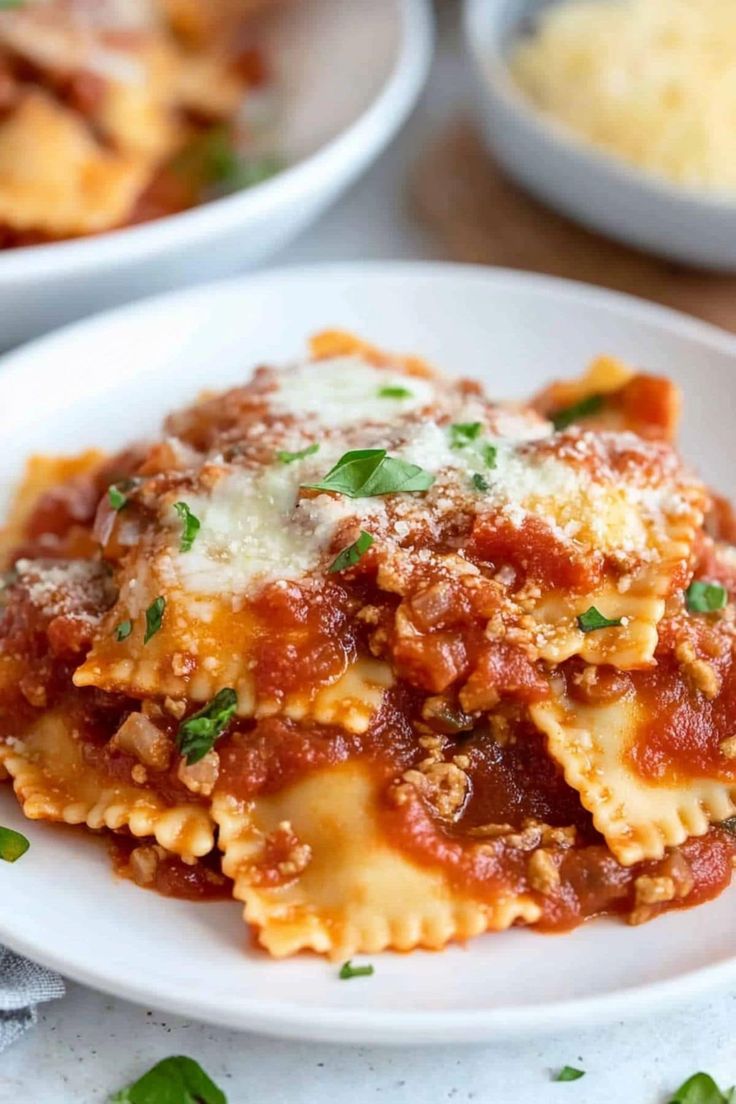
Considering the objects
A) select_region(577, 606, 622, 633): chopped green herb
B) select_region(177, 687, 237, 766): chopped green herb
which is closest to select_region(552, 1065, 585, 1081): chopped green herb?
select_region(577, 606, 622, 633): chopped green herb

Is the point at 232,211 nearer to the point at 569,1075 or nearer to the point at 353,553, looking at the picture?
the point at 353,553

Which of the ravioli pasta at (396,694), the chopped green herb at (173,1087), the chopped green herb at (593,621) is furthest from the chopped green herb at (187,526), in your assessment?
the chopped green herb at (173,1087)

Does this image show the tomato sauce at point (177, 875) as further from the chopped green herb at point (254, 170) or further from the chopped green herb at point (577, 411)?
the chopped green herb at point (254, 170)

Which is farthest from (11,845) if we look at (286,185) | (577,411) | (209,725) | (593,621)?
(286,185)

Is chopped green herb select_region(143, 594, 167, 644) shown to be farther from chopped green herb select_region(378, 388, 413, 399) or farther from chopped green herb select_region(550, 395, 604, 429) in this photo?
chopped green herb select_region(550, 395, 604, 429)

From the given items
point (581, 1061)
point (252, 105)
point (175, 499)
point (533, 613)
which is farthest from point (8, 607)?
point (252, 105)
